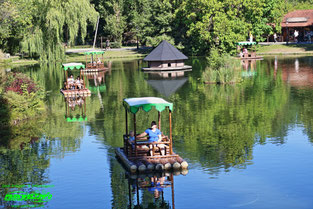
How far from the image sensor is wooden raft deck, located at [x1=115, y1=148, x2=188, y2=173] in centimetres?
1942

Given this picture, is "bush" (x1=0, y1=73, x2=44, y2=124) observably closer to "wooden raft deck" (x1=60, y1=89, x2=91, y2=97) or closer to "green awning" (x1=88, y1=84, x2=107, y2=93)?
"wooden raft deck" (x1=60, y1=89, x2=91, y2=97)

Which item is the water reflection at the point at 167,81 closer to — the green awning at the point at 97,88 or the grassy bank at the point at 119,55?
the green awning at the point at 97,88

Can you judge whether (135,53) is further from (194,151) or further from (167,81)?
(194,151)

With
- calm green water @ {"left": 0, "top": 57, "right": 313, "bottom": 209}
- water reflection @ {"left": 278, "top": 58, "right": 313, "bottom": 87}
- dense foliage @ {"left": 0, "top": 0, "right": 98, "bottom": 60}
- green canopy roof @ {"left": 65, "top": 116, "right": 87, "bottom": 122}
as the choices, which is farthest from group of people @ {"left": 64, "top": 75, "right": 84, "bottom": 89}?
dense foliage @ {"left": 0, "top": 0, "right": 98, "bottom": 60}

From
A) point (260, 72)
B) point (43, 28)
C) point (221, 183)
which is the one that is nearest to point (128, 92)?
point (260, 72)

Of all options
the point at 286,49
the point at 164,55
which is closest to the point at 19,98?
the point at 164,55

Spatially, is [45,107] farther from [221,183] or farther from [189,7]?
[189,7]

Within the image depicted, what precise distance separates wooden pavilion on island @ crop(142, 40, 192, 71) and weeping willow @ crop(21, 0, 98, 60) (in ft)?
50.1

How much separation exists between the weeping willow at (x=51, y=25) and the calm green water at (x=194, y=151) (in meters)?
29.5

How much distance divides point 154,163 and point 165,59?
42.0 m

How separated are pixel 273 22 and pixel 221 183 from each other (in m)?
71.0

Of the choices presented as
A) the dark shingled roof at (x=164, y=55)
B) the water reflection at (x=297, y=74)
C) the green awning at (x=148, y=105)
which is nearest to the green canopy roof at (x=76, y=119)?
the green awning at (x=148, y=105)

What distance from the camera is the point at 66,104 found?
3756cm

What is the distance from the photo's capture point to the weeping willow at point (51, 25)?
226 feet
